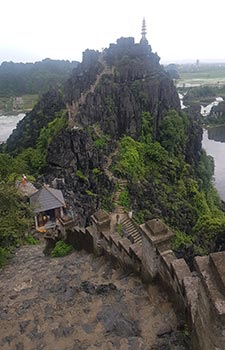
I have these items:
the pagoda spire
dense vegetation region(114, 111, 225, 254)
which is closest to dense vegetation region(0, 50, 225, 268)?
dense vegetation region(114, 111, 225, 254)

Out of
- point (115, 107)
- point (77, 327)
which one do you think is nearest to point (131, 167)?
point (115, 107)

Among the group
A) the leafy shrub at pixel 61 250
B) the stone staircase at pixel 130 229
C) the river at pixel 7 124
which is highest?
the leafy shrub at pixel 61 250

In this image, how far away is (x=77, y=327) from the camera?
21.7 feet

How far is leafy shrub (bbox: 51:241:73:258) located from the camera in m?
12.0

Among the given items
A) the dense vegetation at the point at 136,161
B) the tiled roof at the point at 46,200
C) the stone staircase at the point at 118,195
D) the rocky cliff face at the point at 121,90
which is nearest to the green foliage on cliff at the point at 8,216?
the dense vegetation at the point at 136,161

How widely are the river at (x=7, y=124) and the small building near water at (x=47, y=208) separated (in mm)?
45448

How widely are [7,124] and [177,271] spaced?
7740 centimetres

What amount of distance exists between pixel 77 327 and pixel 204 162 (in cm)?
4664

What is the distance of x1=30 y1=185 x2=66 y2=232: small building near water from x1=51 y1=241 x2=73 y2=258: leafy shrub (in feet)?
30.0

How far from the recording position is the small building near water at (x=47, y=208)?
846 inches

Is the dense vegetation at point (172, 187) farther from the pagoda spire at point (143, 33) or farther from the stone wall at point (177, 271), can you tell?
the stone wall at point (177, 271)

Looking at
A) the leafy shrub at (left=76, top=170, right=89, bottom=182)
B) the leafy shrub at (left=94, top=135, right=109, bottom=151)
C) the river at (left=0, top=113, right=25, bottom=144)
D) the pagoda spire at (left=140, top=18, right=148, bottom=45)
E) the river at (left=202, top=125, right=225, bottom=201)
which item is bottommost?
the river at (left=202, top=125, right=225, bottom=201)

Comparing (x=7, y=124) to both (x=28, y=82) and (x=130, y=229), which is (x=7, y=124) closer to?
(x=28, y=82)

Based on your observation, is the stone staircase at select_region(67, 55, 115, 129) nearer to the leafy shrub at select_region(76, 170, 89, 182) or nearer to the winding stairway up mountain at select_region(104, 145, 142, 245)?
the winding stairway up mountain at select_region(104, 145, 142, 245)
